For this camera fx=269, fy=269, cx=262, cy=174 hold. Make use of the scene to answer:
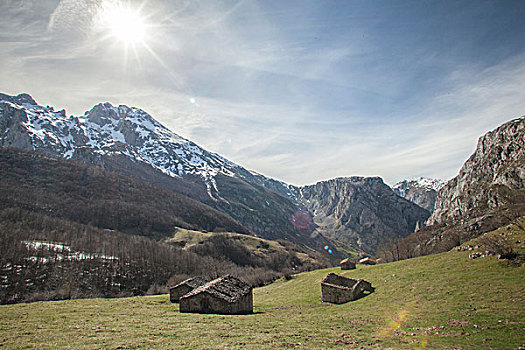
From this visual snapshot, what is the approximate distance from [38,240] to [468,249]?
628 feet

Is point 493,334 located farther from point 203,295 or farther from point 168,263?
point 168,263

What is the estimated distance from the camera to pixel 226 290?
113ft

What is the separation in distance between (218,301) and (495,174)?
19184 cm

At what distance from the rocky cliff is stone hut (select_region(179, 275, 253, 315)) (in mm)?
125541

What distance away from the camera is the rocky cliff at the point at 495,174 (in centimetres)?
13100

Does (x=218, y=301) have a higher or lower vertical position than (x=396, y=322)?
higher

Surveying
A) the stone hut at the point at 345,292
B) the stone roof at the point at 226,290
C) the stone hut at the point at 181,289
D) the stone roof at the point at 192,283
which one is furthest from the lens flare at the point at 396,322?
the stone roof at the point at 192,283

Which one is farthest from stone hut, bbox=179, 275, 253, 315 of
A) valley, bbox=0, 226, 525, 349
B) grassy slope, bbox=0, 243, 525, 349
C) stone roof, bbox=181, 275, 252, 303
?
grassy slope, bbox=0, 243, 525, 349

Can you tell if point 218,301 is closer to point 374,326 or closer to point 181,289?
point 181,289

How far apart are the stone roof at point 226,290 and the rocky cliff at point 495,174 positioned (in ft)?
408

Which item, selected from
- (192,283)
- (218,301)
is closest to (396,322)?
(218,301)

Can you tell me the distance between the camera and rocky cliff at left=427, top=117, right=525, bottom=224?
430ft

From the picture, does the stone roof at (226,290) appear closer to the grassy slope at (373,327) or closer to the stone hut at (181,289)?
the grassy slope at (373,327)

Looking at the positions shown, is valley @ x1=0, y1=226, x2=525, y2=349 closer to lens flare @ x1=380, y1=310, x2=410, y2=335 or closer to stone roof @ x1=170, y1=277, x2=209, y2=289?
lens flare @ x1=380, y1=310, x2=410, y2=335
